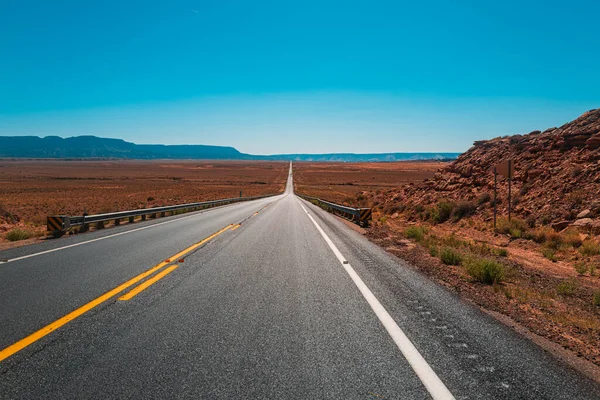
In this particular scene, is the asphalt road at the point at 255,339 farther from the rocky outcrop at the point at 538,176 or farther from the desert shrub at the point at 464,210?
the desert shrub at the point at 464,210

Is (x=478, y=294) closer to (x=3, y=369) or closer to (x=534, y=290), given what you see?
(x=534, y=290)

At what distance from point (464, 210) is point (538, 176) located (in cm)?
357

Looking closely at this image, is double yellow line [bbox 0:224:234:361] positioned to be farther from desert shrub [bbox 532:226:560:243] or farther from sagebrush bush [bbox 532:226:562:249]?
desert shrub [bbox 532:226:560:243]

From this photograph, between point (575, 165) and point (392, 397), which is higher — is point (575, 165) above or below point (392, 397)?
above

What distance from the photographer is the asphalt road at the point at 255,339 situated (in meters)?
3.05

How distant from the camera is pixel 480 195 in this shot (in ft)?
62.6

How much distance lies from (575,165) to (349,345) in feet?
54.7

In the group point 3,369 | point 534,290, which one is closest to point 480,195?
point 534,290

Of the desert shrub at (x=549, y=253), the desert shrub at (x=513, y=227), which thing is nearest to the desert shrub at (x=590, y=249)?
the desert shrub at (x=549, y=253)

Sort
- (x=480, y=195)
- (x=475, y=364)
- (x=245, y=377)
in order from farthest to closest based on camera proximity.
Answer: (x=480, y=195)
(x=475, y=364)
(x=245, y=377)

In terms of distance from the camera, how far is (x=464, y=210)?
18.2m

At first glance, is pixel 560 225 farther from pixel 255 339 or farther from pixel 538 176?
pixel 255 339

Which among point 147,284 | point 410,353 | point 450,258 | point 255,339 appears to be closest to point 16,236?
point 147,284

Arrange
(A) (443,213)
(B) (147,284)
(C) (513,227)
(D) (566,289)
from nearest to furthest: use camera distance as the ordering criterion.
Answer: (B) (147,284), (D) (566,289), (C) (513,227), (A) (443,213)
